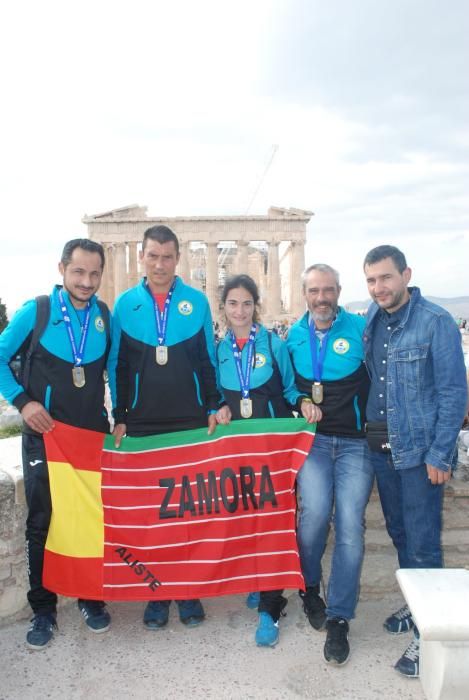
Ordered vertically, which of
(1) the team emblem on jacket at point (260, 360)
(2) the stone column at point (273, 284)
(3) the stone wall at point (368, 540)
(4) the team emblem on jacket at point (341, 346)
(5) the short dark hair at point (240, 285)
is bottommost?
(3) the stone wall at point (368, 540)

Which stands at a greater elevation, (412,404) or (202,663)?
(412,404)

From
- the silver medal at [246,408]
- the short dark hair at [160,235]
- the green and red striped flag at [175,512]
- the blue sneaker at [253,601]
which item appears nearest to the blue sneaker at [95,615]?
the green and red striped flag at [175,512]

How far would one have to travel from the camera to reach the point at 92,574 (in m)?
3.93

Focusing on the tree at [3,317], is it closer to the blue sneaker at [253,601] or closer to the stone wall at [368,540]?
the stone wall at [368,540]

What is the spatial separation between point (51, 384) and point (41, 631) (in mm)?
1701

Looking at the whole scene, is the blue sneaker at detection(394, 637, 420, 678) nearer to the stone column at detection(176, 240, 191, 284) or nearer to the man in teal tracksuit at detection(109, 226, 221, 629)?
the man in teal tracksuit at detection(109, 226, 221, 629)

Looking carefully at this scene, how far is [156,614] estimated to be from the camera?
3.96 metres

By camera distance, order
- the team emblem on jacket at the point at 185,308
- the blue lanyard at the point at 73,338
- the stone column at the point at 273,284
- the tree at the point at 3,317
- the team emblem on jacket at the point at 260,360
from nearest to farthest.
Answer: the blue lanyard at the point at 73,338 < the team emblem on jacket at the point at 260,360 < the team emblem on jacket at the point at 185,308 < the tree at the point at 3,317 < the stone column at the point at 273,284

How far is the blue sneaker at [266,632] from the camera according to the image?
12.0 feet

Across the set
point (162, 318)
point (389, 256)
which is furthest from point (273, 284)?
point (389, 256)

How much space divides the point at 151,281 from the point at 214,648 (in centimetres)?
266

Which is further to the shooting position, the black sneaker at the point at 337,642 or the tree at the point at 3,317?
the tree at the point at 3,317

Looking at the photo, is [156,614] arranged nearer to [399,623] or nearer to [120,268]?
[399,623]

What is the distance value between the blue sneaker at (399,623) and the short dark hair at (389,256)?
242 centimetres
